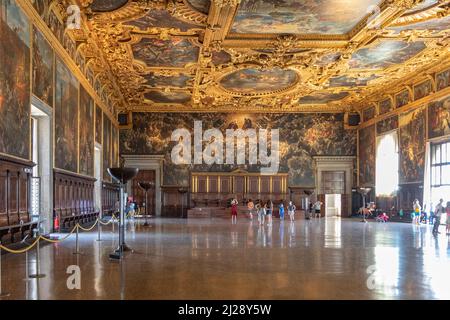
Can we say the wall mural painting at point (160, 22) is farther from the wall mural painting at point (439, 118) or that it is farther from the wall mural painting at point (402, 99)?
the wall mural painting at point (402, 99)

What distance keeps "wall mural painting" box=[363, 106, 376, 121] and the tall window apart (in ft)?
7.83

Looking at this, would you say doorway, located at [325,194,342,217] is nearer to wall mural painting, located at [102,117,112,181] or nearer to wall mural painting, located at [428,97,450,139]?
wall mural painting, located at [428,97,450,139]

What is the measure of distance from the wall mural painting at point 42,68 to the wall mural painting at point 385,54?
47.4 ft

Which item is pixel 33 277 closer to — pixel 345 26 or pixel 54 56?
pixel 54 56

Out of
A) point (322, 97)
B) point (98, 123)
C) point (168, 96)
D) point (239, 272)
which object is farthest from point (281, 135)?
point (239, 272)

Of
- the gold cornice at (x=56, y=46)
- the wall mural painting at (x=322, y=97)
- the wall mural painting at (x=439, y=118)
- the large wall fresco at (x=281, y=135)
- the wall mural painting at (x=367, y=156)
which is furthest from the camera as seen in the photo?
the large wall fresco at (x=281, y=135)

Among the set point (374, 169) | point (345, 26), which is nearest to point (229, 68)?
point (345, 26)

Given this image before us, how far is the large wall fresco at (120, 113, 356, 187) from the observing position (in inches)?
1428

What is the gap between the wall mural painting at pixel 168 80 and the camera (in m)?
27.9

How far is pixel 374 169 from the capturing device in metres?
33.3

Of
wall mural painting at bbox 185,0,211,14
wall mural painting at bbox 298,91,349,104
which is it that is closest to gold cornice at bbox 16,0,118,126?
wall mural painting at bbox 185,0,211,14

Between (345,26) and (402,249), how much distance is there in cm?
1057

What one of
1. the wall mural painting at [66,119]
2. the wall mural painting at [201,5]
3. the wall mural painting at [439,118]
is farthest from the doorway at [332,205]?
the wall mural painting at [201,5]

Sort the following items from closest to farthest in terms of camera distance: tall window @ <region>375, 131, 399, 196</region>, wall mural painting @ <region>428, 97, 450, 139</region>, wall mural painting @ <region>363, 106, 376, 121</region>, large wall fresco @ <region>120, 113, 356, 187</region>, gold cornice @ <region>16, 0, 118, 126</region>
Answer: gold cornice @ <region>16, 0, 118, 126</region>
wall mural painting @ <region>428, 97, 450, 139</region>
tall window @ <region>375, 131, 399, 196</region>
wall mural painting @ <region>363, 106, 376, 121</region>
large wall fresco @ <region>120, 113, 356, 187</region>
